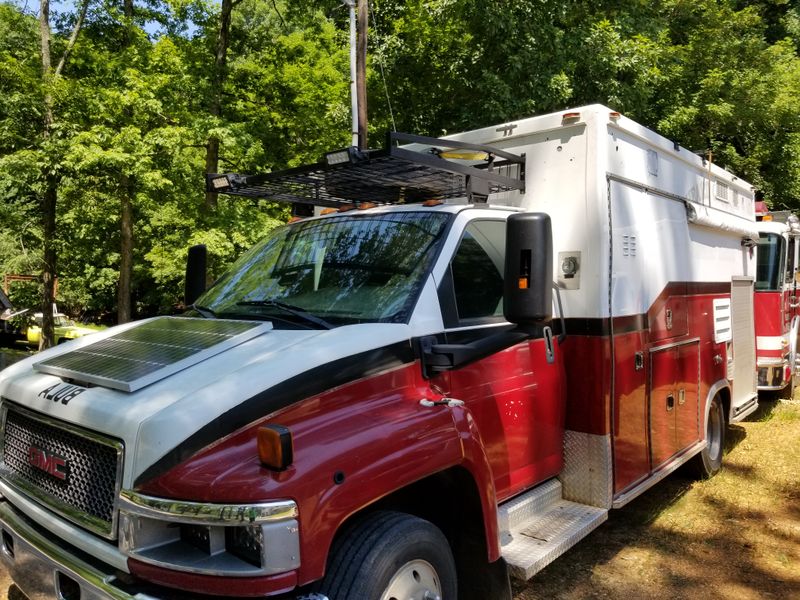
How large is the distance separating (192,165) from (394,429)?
10.6 m

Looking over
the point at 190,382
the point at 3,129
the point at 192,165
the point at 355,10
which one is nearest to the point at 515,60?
the point at 355,10

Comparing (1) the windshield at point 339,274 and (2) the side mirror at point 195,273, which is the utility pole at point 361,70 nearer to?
(2) the side mirror at point 195,273

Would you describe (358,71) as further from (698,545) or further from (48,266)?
(698,545)

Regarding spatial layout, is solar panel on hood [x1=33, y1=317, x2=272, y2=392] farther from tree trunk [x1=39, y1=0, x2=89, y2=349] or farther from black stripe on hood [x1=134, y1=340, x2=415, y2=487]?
tree trunk [x1=39, y1=0, x2=89, y2=349]

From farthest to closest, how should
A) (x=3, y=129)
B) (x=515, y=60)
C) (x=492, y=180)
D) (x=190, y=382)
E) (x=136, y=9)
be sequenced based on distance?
(x=136, y=9), (x=515, y=60), (x=3, y=129), (x=492, y=180), (x=190, y=382)

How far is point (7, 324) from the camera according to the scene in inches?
609

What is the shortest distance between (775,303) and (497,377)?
7137 mm

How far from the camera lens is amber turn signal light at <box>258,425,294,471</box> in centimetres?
221

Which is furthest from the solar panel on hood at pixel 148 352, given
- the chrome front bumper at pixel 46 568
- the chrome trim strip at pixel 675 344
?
the chrome trim strip at pixel 675 344

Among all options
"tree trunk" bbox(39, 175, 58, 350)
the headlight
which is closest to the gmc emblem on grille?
the headlight

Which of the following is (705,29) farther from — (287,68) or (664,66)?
(287,68)

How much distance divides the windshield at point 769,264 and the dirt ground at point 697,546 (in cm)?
314

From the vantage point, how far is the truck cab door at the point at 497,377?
11.1 ft

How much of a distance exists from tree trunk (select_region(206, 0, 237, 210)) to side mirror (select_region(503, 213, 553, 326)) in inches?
395
